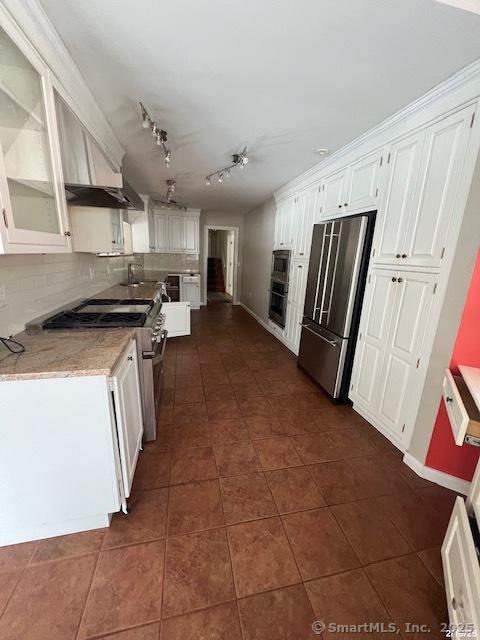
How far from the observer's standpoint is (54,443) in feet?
3.81

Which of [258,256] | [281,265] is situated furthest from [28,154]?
[258,256]

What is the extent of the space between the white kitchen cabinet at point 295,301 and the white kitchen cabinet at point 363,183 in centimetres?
102

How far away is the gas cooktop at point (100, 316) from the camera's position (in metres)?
1.66

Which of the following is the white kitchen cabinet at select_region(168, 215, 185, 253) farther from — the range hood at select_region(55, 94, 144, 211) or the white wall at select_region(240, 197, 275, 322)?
the range hood at select_region(55, 94, 144, 211)

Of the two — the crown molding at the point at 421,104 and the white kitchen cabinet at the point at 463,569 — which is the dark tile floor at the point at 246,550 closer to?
the white kitchen cabinet at the point at 463,569

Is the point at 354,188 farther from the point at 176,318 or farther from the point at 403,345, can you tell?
the point at 176,318

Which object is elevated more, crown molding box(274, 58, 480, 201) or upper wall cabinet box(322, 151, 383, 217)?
crown molding box(274, 58, 480, 201)

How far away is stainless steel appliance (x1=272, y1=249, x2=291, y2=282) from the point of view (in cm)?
382

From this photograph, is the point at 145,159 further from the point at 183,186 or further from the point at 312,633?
the point at 312,633

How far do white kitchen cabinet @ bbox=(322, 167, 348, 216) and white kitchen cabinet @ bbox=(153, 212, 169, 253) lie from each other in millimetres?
4055

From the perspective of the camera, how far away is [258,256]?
546 cm

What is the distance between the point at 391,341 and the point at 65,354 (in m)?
2.14

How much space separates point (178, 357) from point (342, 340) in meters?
2.12

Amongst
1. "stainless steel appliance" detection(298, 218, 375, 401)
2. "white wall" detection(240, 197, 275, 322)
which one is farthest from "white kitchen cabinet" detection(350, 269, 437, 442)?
"white wall" detection(240, 197, 275, 322)
